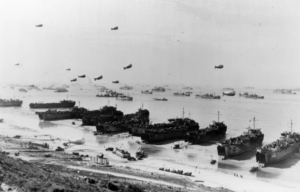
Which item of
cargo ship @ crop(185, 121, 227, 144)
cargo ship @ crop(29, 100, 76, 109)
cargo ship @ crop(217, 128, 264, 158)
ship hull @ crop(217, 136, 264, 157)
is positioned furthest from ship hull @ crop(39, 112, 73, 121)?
ship hull @ crop(217, 136, 264, 157)

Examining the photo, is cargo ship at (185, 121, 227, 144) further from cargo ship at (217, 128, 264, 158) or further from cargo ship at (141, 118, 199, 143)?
cargo ship at (217, 128, 264, 158)

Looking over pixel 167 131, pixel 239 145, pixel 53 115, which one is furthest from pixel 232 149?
pixel 53 115

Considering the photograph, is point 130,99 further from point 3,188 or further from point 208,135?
point 3,188

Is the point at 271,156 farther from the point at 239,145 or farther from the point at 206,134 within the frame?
the point at 206,134

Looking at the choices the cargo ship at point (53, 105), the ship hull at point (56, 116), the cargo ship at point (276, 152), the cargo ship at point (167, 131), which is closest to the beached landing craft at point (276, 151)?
the cargo ship at point (276, 152)

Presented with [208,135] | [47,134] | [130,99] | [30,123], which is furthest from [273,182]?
[130,99]

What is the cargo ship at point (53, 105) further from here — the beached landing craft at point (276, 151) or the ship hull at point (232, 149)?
the beached landing craft at point (276, 151)

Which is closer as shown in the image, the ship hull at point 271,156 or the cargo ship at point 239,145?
the ship hull at point 271,156
